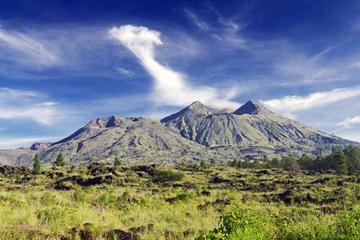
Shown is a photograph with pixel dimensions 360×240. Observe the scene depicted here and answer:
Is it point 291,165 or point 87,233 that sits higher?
point 291,165

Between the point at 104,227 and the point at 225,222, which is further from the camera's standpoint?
the point at 104,227

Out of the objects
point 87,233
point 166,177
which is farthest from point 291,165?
point 87,233

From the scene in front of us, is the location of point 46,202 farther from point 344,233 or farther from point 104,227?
point 344,233

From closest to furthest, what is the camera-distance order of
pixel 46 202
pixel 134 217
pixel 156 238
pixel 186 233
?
pixel 156 238
pixel 186 233
pixel 134 217
pixel 46 202

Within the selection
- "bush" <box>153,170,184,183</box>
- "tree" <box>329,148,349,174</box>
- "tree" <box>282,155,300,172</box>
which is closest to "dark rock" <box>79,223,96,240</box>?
"bush" <box>153,170,184,183</box>

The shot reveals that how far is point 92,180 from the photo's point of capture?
6081cm

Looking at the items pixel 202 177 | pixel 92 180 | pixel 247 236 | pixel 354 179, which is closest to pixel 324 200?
pixel 354 179

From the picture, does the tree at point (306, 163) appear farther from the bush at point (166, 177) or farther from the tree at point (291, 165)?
the bush at point (166, 177)

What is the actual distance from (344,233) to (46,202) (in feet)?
48.5

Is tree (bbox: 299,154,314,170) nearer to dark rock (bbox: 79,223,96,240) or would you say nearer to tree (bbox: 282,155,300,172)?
tree (bbox: 282,155,300,172)

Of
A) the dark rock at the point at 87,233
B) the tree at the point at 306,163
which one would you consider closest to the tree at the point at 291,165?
the tree at the point at 306,163

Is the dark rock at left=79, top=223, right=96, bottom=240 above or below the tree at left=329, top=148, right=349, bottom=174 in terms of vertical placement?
below

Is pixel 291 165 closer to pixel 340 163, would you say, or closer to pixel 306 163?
pixel 306 163

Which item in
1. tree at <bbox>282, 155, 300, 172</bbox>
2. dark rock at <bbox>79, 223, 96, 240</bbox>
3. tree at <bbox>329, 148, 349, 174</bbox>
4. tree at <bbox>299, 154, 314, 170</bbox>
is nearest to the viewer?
dark rock at <bbox>79, 223, 96, 240</bbox>
